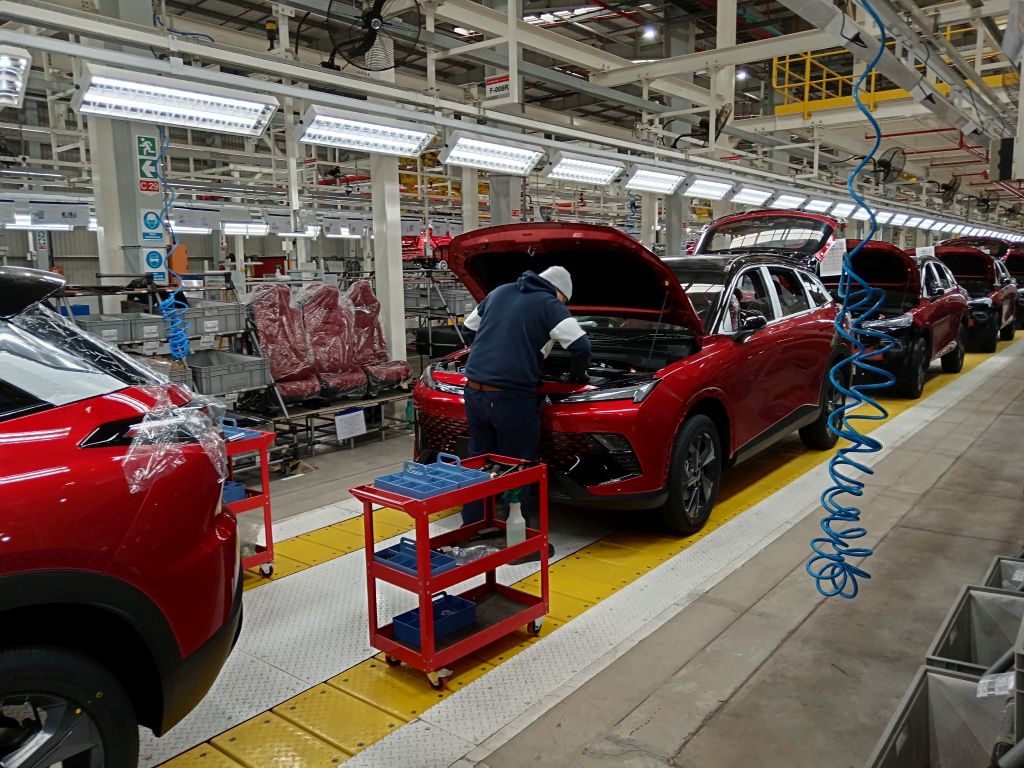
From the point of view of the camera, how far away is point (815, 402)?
613cm

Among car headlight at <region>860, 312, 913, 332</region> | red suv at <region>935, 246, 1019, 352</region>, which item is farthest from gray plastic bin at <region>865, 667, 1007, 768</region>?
red suv at <region>935, 246, 1019, 352</region>

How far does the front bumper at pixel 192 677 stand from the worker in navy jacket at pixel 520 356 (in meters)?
1.97

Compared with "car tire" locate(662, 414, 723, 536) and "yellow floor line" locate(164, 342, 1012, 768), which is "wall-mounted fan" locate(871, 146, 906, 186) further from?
"yellow floor line" locate(164, 342, 1012, 768)

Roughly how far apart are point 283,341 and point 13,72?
8.72 ft

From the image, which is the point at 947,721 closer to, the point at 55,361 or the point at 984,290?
the point at 55,361

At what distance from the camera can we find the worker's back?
13.2 ft

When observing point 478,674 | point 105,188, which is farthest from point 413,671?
point 105,188

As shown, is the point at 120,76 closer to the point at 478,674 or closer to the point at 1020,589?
the point at 478,674

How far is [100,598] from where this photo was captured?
1.89 metres

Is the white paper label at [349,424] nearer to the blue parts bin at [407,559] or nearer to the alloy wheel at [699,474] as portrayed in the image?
the alloy wheel at [699,474]

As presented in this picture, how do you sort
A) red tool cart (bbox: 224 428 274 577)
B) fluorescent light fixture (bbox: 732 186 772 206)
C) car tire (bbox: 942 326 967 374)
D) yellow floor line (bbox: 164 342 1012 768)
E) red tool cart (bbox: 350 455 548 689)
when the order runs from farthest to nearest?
car tire (bbox: 942 326 967 374) < fluorescent light fixture (bbox: 732 186 772 206) < red tool cart (bbox: 224 428 274 577) < red tool cart (bbox: 350 455 548 689) < yellow floor line (bbox: 164 342 1012 768)

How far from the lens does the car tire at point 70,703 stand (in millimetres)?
1808

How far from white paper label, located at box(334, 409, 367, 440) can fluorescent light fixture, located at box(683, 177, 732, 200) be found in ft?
16.1

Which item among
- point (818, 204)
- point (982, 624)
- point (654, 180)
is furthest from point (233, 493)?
point (818, 204)
